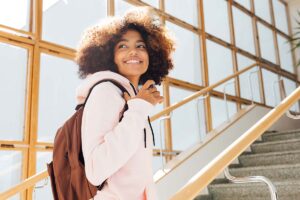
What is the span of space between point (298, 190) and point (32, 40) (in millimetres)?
2587

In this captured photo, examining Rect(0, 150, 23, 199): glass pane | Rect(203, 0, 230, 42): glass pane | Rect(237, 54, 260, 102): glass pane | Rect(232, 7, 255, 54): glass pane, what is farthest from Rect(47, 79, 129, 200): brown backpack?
Rect(232, 7, 255, 54): glass pane

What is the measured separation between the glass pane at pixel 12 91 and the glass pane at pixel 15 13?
21 centimetres

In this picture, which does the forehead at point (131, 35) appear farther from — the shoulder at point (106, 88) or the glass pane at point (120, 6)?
the glass pane at point (120, 6)

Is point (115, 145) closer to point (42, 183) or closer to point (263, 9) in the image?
point (42, 183)

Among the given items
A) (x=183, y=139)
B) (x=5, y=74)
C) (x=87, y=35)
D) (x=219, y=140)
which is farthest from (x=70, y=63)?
(x=87, y=35)

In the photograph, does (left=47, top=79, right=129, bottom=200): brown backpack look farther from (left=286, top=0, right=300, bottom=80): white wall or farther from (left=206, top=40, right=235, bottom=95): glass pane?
(left=286, top=0, right=300, bottom=80): white wall

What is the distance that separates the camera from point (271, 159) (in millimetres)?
3738

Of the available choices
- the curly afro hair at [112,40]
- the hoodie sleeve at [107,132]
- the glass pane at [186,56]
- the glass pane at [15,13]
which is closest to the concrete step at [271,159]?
the glass pane at [186,56]

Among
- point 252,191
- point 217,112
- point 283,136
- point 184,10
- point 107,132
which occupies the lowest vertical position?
point 252,191

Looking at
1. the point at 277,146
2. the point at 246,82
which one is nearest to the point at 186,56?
the point at 246,82

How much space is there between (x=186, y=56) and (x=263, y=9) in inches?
127

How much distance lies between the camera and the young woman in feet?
2.80

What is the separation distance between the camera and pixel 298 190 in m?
2.79

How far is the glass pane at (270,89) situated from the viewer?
6.72 metres
